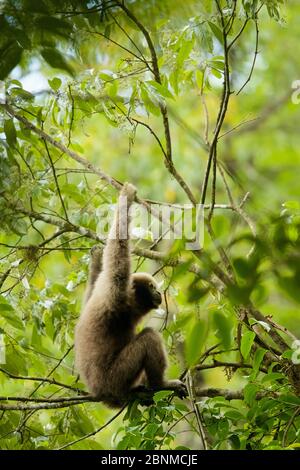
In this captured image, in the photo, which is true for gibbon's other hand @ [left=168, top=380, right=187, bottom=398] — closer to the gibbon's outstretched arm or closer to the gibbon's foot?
the gibbon's foot

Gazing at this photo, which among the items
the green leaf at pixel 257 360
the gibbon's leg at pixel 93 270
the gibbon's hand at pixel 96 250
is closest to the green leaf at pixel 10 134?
the green leaf at pixel 257 360

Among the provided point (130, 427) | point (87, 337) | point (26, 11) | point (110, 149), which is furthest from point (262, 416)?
point (110, 149)

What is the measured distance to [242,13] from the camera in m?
3.85

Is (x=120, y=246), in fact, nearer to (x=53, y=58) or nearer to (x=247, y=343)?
(x=247, y=343)

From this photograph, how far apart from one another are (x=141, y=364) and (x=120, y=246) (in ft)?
3.39

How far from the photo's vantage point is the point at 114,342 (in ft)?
18.2

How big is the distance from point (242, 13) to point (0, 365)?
112 inches

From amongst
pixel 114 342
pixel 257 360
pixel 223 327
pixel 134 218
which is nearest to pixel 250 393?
pixel 257 360

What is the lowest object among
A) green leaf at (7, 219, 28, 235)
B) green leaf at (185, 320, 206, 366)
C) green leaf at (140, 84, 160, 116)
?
green leaf at (185, 320, 206, 366)

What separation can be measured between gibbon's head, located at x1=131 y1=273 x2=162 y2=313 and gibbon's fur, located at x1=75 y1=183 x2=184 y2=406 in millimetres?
Result: 322

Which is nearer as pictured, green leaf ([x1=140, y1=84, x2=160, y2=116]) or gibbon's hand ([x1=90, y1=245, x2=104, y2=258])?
green leaf ([x1=140, y1=84, x2=160, y2=116])

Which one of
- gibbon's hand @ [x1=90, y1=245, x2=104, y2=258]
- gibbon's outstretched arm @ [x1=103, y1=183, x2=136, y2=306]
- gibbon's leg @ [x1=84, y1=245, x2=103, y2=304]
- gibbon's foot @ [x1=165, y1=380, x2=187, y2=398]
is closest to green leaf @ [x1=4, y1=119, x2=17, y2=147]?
gibbon's outstretched arm @ [x1=103, y1=183, x2=136, y2=306]

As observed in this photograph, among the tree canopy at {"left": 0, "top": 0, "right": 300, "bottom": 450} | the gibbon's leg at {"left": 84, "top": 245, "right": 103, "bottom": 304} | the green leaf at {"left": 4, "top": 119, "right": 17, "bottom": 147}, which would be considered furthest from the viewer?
the gibbon's leg at {"left": 84, "top": 245, "right": 103, "bottom": 304}

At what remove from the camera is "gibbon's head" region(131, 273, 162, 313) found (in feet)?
19.2
